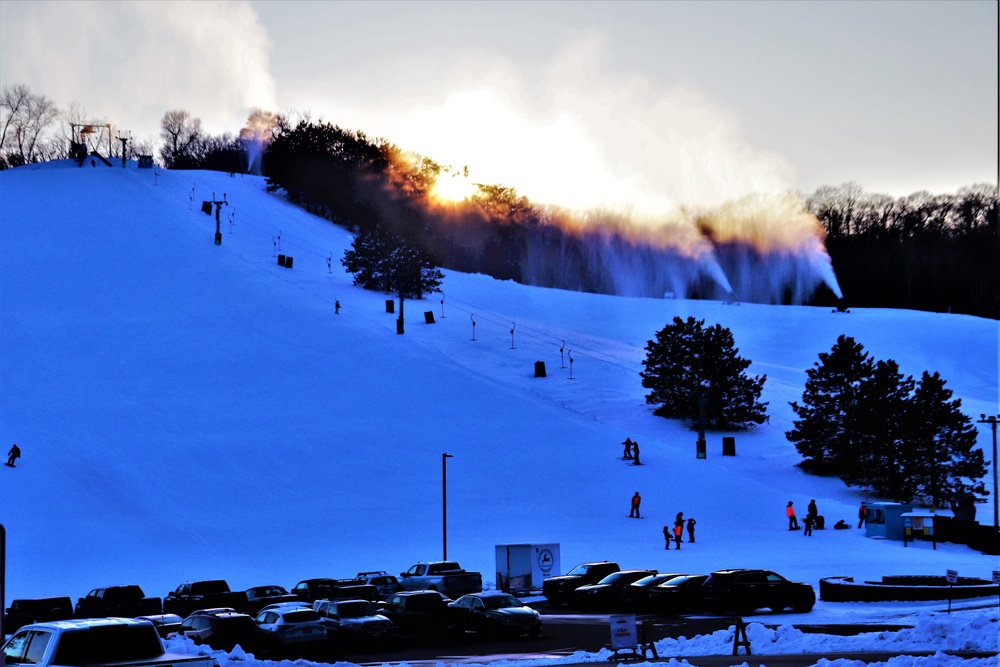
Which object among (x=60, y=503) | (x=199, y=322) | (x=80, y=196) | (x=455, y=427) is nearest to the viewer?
(x=60, y=503)

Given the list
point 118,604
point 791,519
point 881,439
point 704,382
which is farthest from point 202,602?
point 704,382

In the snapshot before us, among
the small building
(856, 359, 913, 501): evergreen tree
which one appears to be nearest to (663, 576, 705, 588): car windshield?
the small building

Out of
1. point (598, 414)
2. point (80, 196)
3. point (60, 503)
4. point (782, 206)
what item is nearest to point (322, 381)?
point (598, 414)

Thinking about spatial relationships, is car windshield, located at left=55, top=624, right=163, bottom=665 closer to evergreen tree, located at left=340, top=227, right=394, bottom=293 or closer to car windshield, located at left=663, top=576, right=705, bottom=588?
car windshield, located at left=663, top=576, right=705, bottom=588

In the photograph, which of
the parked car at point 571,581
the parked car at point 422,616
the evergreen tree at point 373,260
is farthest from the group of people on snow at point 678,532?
the evergreen tree at point 373,260

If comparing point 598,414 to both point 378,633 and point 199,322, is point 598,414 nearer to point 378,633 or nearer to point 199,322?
point 199,322

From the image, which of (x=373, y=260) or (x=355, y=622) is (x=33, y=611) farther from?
(x=373, y=260)

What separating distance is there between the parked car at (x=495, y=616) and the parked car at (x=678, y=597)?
12.3ft

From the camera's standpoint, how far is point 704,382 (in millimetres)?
58719

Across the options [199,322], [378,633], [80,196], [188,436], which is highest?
[80,196]

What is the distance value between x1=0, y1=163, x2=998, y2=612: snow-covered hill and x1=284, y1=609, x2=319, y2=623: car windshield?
525 inches

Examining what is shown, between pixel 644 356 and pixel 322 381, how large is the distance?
22.4m

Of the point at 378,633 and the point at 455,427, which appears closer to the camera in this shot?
the point at 378,633

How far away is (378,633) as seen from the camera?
82.2 feet
